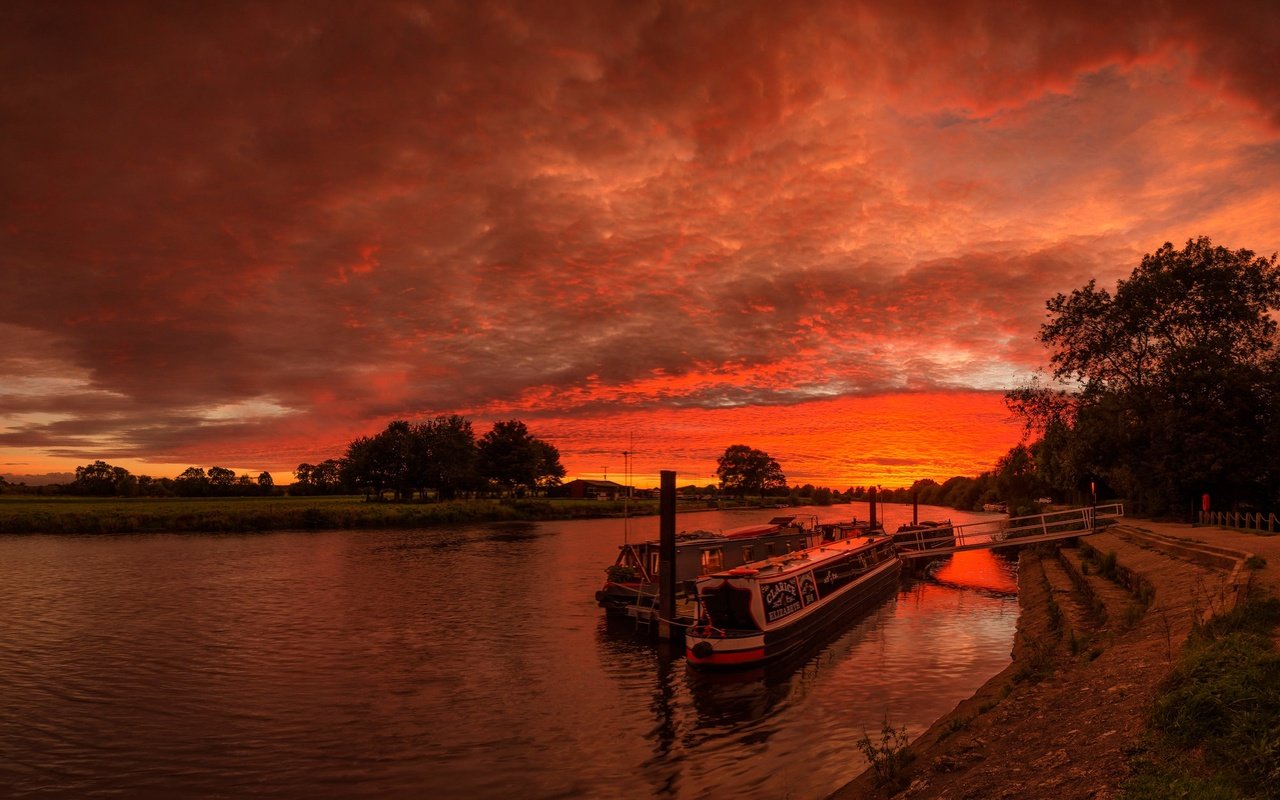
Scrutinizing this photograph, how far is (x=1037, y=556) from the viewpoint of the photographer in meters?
46.4

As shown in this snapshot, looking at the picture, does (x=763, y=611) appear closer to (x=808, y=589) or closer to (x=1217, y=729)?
(x=808, y=589)

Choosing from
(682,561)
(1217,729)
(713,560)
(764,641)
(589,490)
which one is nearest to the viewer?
(1217,729)

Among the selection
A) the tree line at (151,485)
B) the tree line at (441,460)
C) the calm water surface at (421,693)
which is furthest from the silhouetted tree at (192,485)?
the calm water surface at (421,693)

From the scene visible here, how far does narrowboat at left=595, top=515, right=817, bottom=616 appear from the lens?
1172 inches

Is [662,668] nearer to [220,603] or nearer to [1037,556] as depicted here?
[220,603]

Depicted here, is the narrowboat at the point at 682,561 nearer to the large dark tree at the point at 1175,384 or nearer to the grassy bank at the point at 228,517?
the large dark tree at the point at 1175,384

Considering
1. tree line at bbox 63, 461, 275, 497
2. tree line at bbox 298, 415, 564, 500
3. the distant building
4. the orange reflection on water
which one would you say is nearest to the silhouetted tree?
tree line at bbox 63, 461, 275, 497

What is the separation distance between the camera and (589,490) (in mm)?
171375

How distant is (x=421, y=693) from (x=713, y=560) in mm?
16938

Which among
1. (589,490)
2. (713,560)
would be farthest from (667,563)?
(589,490)

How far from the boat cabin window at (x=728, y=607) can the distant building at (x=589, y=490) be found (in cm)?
14742

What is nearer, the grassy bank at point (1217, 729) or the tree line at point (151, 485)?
the grassy bank at point (1217, 729)

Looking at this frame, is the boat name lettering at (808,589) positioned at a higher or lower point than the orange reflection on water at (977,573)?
higher

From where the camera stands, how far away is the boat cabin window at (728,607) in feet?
74.0
